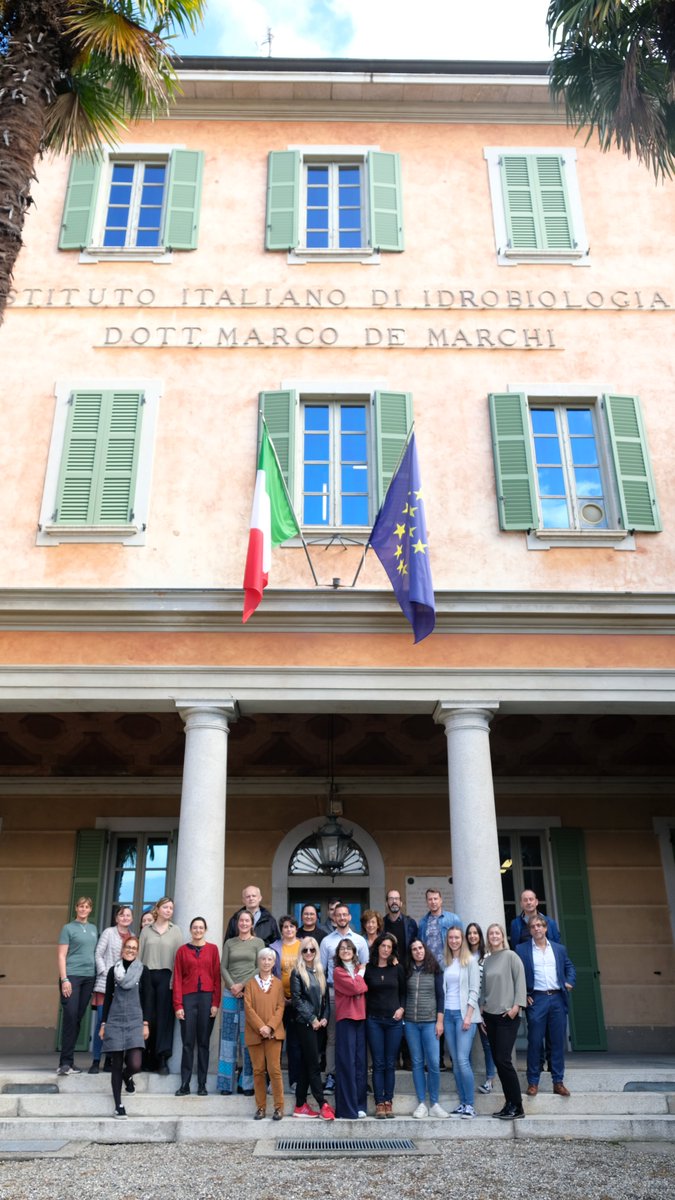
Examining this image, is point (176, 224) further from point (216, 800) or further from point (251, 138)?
point (216, 800)

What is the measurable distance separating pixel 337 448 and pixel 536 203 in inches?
169

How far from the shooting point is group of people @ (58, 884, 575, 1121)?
7.62 metres

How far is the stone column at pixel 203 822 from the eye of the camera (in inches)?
360

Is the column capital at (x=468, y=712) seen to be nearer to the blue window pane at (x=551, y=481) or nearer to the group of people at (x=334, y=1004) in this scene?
the group of people at (x=334, y=1004)

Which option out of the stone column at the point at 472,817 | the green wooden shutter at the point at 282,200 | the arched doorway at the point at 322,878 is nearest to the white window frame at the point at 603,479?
the stone column at the point at 472,817

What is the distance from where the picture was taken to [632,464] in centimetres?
1109

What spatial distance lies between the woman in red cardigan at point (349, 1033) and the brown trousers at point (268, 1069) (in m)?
0.44

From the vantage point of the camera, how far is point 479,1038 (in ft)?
28.8

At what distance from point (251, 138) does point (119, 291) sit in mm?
2973

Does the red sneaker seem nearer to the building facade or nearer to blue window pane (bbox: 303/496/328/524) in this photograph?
the building facade

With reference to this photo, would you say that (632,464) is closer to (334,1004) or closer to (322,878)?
(322,878)

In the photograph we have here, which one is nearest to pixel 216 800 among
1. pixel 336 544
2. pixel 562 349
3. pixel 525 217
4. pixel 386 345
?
pixel 336 544

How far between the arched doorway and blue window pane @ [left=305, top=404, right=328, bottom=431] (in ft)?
16.2

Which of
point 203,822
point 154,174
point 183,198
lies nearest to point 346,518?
point 203,822
